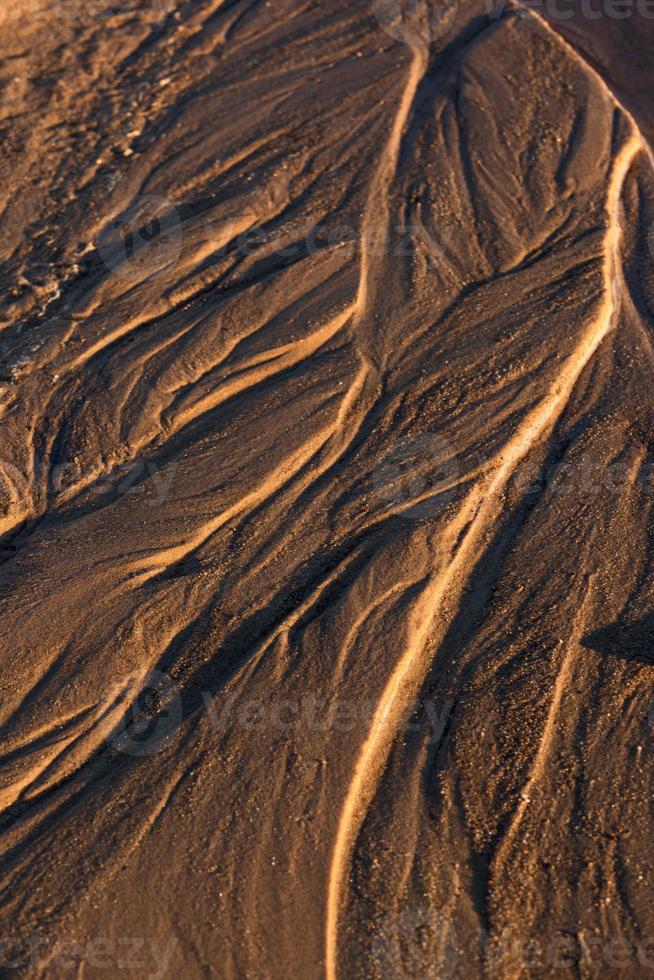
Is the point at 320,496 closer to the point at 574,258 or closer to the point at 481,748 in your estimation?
the point at 481,748

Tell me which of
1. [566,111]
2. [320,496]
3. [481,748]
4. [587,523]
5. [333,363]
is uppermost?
[566,111]

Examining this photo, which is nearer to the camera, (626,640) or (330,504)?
(626,640)

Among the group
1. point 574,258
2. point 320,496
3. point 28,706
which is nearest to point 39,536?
point 28,706

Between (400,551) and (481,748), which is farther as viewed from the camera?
(400,551)

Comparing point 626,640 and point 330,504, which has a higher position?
point 330,504

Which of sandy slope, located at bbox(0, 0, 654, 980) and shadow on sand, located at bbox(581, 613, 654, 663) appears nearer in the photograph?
sandy slope, located at bbox(0, 0, 654, 980)

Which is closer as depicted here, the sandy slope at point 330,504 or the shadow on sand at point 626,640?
the sandy slope at point 330,504

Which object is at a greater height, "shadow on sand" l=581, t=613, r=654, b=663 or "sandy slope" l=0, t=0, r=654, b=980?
"sandy slope" l=0, t=0, r=654, b=980

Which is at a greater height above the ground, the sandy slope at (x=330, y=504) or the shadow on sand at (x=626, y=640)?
the sandy slope at (x=330, y=504)
